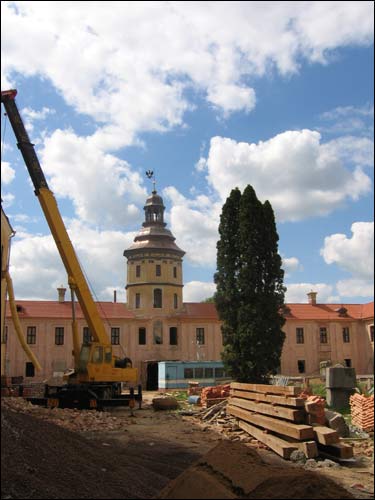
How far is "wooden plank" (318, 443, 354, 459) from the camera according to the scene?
1120cm

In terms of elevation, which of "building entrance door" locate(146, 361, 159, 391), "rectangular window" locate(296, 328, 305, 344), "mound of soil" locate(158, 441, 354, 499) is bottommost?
"building entrance door" locate(146, 361, 159, 391)

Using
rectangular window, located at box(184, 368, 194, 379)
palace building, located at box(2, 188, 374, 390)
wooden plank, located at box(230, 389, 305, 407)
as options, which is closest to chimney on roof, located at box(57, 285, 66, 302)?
palace building, located at box(2, 188, 374, 390)

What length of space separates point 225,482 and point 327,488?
1452mm

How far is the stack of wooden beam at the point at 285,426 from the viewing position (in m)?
11.4

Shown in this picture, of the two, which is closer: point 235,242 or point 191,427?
point 191,427

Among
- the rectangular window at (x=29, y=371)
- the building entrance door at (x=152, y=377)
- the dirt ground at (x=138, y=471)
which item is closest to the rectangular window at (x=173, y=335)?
the building entrance door at (x=152, y=377)

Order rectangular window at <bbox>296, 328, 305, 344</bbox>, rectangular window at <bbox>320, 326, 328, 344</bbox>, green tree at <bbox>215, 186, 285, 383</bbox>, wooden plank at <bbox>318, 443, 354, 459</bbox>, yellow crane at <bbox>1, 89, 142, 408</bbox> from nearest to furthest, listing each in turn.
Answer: wooden plank at <bbox>318, 443, 354, 459</bbox> < yellow crane at <bbox>1, 89, 142, 408</bbox> < green tree at <bbox>215, 186, 285, 383</bbox> < rectangular window at <bbox>296, 328, 305, 344</bbox> < rectangular window at <bbox>320, 326, 328, 344</bbox>

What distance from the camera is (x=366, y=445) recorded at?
12977 mm

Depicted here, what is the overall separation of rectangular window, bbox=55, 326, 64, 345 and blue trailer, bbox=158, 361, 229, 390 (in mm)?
8871

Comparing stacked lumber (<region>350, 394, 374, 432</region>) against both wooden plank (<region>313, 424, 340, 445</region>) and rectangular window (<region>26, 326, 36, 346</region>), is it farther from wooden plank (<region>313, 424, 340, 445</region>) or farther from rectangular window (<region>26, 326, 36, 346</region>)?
rectangular window (<region>26, 326, 36, 346</region>)

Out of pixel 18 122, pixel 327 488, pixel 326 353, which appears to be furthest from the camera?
pixel 326 353

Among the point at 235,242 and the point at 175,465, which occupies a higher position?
the point at 235,242

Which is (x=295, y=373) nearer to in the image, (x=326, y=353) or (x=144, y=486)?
(x=326, y=353)

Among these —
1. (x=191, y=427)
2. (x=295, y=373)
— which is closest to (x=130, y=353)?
(x=295, y=373)
